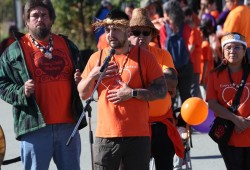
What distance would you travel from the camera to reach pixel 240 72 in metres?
6.27

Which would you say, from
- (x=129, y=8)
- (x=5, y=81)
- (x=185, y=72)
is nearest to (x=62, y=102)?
(x=5, y=81)

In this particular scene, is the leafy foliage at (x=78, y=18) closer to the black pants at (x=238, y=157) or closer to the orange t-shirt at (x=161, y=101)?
the orange t-shirt at (x=161, y=101)

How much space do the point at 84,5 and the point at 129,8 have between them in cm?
503

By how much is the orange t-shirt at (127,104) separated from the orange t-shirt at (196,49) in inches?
229

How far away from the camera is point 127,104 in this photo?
547 centimetres

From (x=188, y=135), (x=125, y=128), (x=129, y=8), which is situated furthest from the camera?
(x=129, y=8)

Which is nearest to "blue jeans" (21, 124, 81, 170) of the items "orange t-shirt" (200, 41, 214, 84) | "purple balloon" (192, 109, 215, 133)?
"purple balloon" (192, 109, 215, 133)

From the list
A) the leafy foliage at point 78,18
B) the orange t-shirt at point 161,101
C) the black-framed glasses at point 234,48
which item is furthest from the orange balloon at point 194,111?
the leafy foliage at point 78,18

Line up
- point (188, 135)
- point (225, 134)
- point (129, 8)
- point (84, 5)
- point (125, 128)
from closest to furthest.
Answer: point (125, 128) → point (225, 134) → point (188, 135) → point (129, 8) → point (84, 5)

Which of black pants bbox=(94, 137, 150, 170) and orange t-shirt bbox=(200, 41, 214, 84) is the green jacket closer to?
black pants bbox=(94, 137, 150, 170)

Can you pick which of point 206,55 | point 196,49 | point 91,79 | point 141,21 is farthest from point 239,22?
point 91,79

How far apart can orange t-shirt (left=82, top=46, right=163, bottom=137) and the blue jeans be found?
1.21 ft

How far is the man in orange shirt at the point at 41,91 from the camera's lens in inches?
225

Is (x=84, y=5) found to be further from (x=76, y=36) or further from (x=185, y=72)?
(x=185, y=72)
